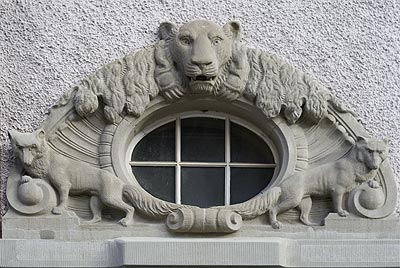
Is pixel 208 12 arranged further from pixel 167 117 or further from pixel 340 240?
pixel 340 240

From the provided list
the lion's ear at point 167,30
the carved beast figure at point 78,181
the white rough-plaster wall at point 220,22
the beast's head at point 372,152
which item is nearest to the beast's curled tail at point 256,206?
the carved beast figure at point 78,181

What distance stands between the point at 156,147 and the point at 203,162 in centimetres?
32

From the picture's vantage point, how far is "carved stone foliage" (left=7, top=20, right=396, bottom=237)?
8.64 metres

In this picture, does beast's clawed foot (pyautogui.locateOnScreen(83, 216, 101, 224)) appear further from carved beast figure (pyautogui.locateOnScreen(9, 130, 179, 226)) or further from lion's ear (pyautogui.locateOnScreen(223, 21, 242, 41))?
lion's ear (pyautogui.locateOnScreen(223, 21, 242, 41))

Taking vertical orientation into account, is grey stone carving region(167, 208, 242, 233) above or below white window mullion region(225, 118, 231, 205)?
below

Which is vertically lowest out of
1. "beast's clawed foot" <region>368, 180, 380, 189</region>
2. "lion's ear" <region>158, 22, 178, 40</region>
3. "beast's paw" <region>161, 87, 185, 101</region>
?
"beast's clawed foot" <region>368, 180, 380, 189</region>

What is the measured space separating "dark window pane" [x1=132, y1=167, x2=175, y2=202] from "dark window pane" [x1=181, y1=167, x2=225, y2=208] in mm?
78

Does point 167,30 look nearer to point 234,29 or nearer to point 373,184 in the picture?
point 234,29

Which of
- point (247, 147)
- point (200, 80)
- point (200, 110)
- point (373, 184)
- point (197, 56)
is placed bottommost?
Answer: point (373, 184)

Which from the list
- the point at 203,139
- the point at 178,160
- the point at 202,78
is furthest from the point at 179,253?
the point at 202,78

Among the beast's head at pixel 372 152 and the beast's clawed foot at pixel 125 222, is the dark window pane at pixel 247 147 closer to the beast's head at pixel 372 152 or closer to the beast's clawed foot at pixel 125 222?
the beast's head at pixel 372 152

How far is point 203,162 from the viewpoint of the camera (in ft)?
29.6

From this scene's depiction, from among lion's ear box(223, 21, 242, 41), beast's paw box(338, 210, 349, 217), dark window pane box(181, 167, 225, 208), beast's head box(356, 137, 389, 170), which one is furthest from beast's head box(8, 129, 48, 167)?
beast's head box(356, 137, 389, 170)

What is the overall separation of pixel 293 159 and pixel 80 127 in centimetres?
136
